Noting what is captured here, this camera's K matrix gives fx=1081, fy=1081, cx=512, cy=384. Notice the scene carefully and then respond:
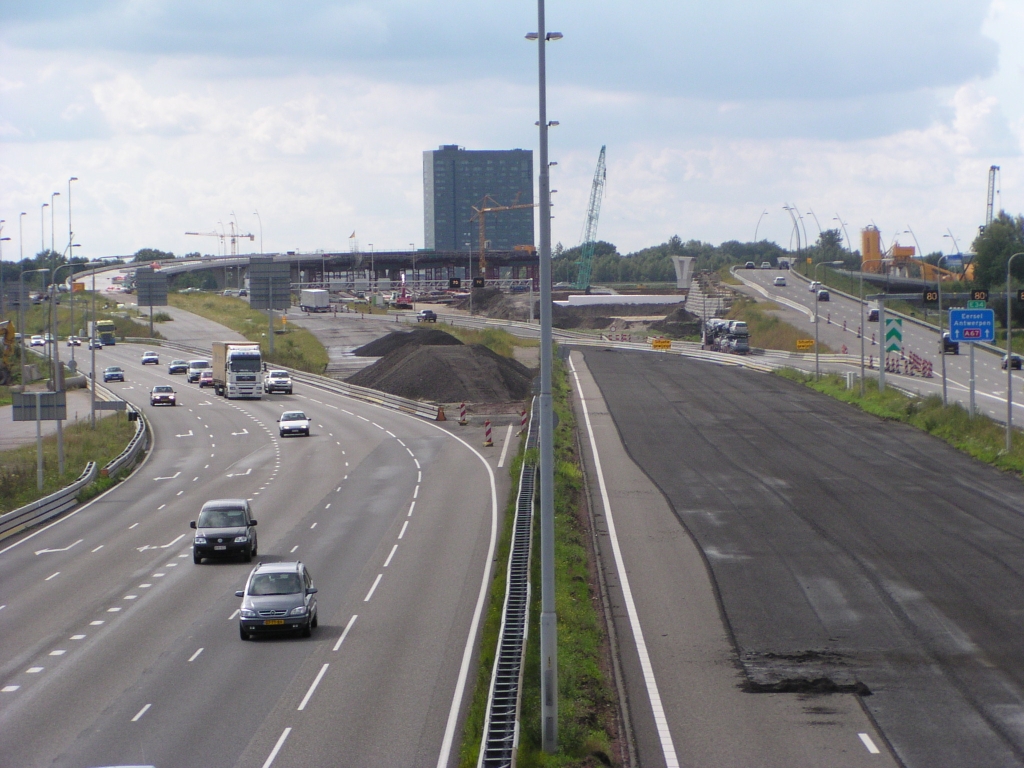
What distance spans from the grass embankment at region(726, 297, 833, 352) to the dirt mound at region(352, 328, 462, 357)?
31165mm

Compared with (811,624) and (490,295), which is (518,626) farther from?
(490,295)

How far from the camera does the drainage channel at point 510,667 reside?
13.6 meters

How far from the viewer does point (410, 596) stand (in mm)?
24953

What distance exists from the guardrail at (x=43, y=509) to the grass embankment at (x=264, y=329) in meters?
51.1

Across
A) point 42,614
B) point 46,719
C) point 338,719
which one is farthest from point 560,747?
point 42,614

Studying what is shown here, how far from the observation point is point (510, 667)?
675 inches

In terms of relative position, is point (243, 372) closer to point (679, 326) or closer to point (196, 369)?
point (196, 369)

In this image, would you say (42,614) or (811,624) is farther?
(42,614)

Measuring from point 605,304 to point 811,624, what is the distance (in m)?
140

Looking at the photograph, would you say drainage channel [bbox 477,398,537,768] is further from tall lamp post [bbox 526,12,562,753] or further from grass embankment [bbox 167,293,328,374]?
grass embankment [bbox 167,293,328,374]

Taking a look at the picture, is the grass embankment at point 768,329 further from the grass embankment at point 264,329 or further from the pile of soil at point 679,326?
the grass embankment at point 264,329

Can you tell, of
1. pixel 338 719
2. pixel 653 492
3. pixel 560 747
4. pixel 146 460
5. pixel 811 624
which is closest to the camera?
pixel 560 747

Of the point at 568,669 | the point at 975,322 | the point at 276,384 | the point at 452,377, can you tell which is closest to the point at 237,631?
the point at 568,669

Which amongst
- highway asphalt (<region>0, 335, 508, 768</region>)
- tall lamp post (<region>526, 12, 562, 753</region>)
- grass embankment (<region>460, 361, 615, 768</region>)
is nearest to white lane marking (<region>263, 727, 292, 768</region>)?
highway asphalt (<region>0, 335, 508, 768</region>)
